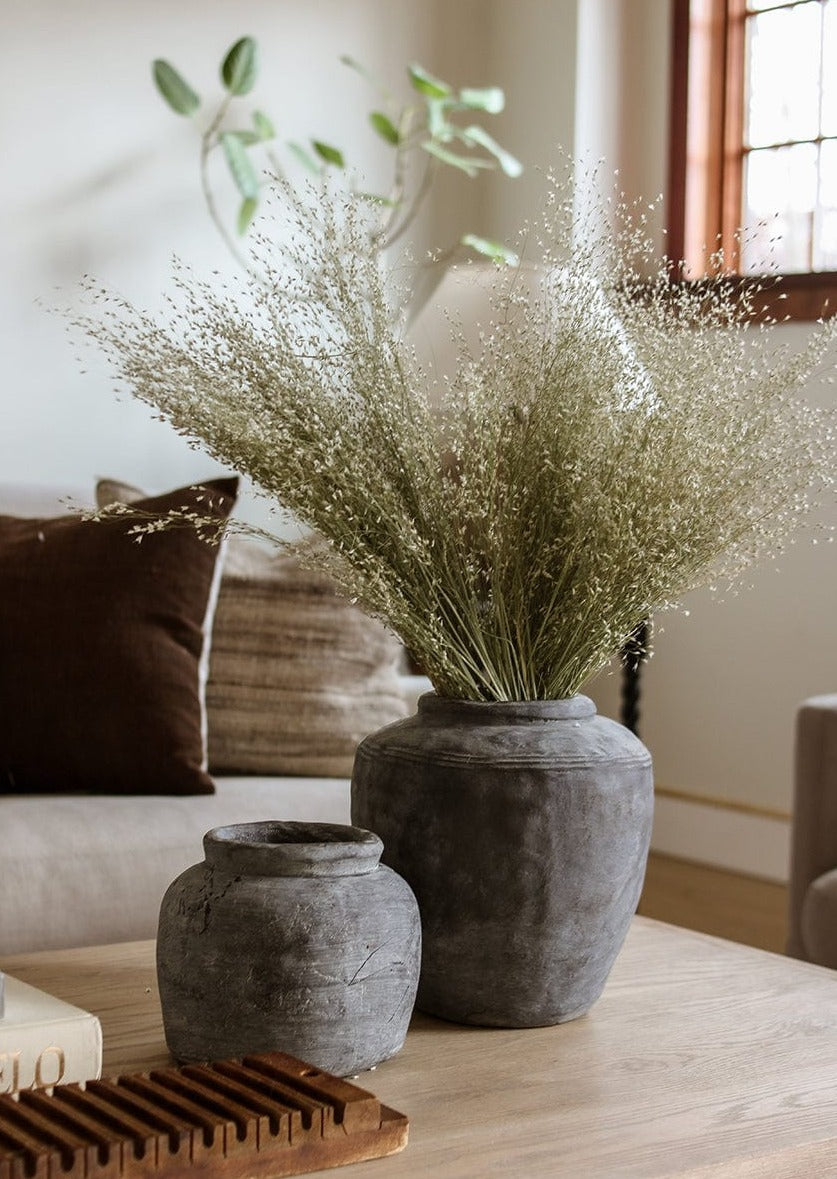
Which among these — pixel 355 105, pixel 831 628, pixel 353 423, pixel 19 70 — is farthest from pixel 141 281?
pixel 353 423

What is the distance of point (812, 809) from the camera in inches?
79.9

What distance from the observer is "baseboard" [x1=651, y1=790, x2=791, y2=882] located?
3.37 meters

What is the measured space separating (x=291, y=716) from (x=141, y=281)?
5.02ft

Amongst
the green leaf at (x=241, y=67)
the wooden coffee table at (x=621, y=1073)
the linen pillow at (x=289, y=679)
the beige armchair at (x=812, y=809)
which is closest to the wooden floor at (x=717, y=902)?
the beige armchair at (x=812, y=809)

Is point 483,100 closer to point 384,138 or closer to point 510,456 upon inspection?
point 384,138

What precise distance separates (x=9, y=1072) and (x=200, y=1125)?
0.15 m

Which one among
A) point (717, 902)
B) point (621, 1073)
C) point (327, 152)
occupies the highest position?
point (327, 152)

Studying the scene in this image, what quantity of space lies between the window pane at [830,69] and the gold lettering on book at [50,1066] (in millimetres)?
3081

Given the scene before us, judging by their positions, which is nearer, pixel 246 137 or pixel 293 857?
pixel 293 857

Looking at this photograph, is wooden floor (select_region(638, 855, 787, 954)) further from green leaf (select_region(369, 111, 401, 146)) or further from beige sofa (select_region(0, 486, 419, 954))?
green leaf (select_region(369, 111, 401, 146))

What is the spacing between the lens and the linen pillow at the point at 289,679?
216 cm

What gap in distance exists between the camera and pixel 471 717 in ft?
3.59

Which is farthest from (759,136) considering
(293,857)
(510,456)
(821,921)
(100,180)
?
(293,857)

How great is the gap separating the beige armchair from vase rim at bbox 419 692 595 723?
0.97 m
